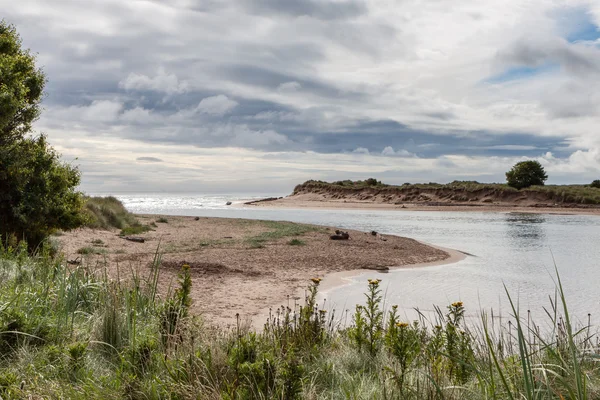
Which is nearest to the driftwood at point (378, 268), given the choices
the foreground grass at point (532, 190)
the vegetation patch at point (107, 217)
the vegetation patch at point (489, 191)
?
the vegetation patch at point (107, 217)

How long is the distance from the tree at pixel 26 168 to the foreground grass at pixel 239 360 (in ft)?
19.0

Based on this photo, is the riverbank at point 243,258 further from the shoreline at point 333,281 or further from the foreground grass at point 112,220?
the foreground grass at point 112,220

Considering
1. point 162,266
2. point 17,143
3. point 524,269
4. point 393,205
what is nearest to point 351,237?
point 524,269

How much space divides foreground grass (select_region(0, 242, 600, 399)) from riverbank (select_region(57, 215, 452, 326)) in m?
1.88

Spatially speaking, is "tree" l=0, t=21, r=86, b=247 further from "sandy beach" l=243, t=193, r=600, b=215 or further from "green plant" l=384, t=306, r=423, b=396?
"sandy beach" l=243, t=193, r=600, b=215

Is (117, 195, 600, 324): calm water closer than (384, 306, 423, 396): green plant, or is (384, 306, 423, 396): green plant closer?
(384, 306, 423, 396): green plant

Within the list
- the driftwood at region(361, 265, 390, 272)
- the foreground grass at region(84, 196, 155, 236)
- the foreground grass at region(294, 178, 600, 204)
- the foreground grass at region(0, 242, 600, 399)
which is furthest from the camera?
the foreground grass at region(294, 178, 600, 204)

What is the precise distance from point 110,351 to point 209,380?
1.54 meters

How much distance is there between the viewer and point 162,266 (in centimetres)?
1315

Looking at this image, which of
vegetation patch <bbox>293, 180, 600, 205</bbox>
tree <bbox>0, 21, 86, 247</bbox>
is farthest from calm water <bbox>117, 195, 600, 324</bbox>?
vegetation patch <bbox>293, 180, 600, 205</bbox>

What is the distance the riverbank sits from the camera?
10.1 meters

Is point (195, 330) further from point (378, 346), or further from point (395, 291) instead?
point (395, 291)

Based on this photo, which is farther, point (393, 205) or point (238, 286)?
point (393, 205)

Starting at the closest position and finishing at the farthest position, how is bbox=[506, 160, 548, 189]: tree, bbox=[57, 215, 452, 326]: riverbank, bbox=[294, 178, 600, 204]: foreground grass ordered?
1. bbox=[57, 215, 452, 326]: riverbank
2. bbox=[294, 178, 600, 204]: foreground grass
3. bbox=[506, 160, 548, 189]: tree
